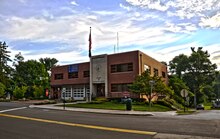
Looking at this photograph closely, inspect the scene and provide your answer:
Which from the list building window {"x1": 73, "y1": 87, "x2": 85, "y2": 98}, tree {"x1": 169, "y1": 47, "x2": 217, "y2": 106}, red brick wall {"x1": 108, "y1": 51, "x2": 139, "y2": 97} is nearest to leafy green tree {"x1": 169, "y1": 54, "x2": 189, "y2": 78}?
tree {"x1": 169, "y1": 47, "x2": 217, "y2": 106}

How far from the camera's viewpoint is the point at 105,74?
5119 cm

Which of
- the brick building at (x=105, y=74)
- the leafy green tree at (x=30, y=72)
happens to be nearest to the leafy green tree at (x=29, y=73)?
the leafy green tree at (x=30, y=72)

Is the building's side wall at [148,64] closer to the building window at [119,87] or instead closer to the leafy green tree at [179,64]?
the building window at [119,87]

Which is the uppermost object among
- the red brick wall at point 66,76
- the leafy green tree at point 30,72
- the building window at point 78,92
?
the leafy green tree at point 30,72

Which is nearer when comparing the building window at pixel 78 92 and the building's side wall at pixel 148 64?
the building's side wall at pixel 148 64

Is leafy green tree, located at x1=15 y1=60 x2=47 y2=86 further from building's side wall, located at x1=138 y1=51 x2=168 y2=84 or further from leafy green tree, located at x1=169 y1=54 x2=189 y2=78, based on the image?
building's side wall, located at x1=138 y1=51 x2=168 y2=84

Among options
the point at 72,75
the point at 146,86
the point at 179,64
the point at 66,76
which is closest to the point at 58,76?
the point at 66,76

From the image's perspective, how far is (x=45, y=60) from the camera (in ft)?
381

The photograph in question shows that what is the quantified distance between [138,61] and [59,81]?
70.5 feet

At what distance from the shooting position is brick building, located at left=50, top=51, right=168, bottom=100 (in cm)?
4819

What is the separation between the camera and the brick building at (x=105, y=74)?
48.2 metres

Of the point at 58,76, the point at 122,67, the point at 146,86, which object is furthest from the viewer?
the point at 58,76

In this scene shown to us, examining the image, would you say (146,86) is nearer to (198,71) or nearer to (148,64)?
(148,64)

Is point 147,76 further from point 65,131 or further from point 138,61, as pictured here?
point 65,131
